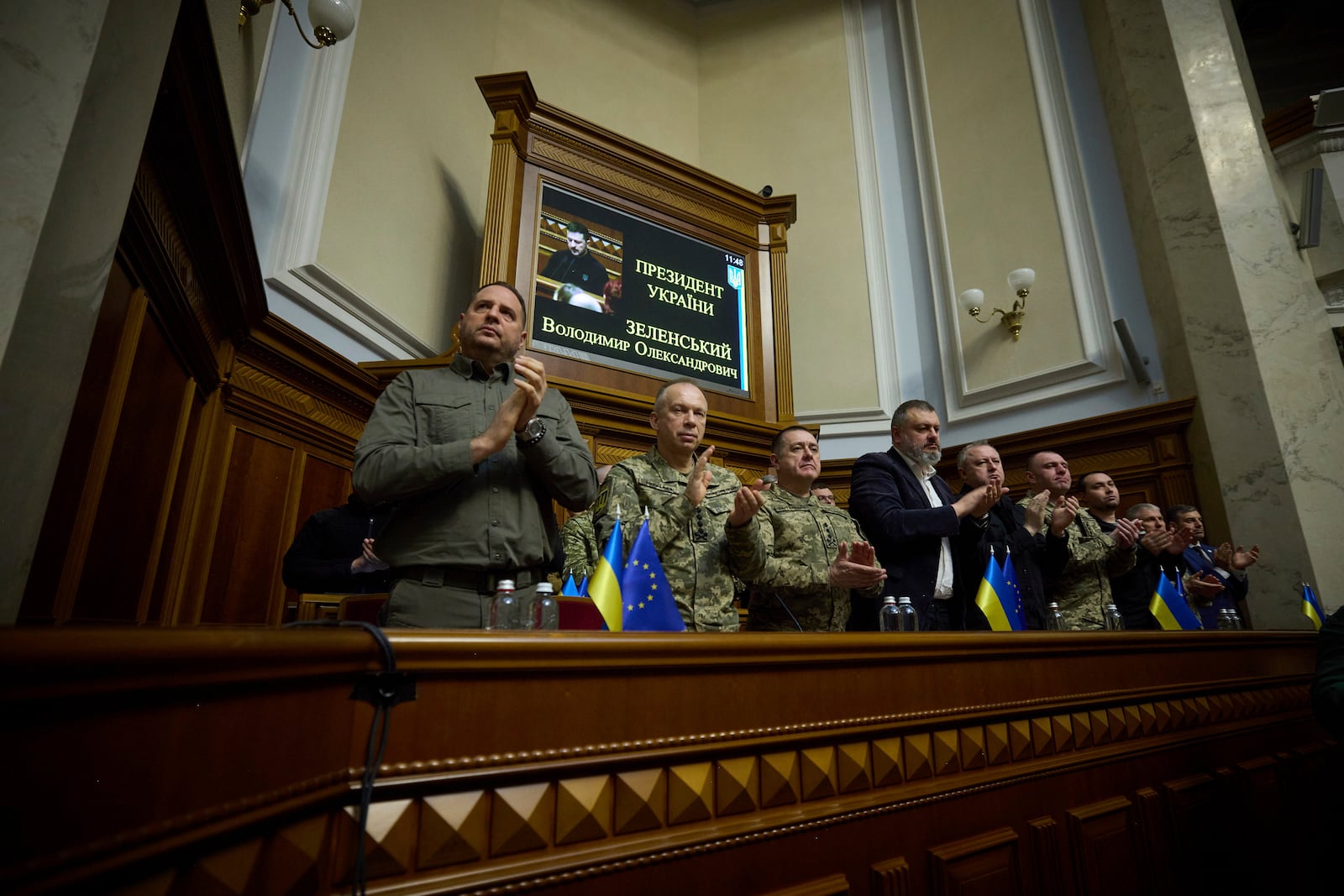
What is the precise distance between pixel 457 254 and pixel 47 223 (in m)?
3.86

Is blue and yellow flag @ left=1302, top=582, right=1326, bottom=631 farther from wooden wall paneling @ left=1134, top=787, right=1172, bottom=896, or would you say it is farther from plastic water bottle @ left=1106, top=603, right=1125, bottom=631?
wooden wall paneling @ left=1134, top=787, right=1172, bottom=896

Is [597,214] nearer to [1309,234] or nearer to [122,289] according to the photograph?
[122,289]

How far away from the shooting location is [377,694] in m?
0.73

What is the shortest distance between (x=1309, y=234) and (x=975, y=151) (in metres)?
2.18

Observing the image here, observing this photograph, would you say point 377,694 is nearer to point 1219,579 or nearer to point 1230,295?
point 1219,579

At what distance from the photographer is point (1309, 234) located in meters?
4.68

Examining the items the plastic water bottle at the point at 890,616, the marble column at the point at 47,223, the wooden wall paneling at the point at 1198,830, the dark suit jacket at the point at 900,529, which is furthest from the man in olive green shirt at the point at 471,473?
the wooden wall paneling at the point at 1198,830

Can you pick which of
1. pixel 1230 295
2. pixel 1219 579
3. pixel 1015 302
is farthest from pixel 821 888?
pixel 1015 302

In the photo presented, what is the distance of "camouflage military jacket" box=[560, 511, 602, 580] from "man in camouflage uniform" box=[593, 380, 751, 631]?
0.39 ft

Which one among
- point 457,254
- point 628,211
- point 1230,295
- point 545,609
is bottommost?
point 545,609

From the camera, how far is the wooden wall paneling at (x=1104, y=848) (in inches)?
56.4

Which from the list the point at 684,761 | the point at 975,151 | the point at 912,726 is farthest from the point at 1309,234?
the point at 684,761

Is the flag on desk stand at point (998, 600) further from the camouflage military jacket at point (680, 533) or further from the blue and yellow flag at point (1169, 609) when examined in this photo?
the blue and yellow flag at point (1169, 609)

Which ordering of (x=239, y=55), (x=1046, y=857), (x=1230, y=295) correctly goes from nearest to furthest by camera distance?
(x=1046, y=857), (x=239, y=55), (x=1230, y=295)
